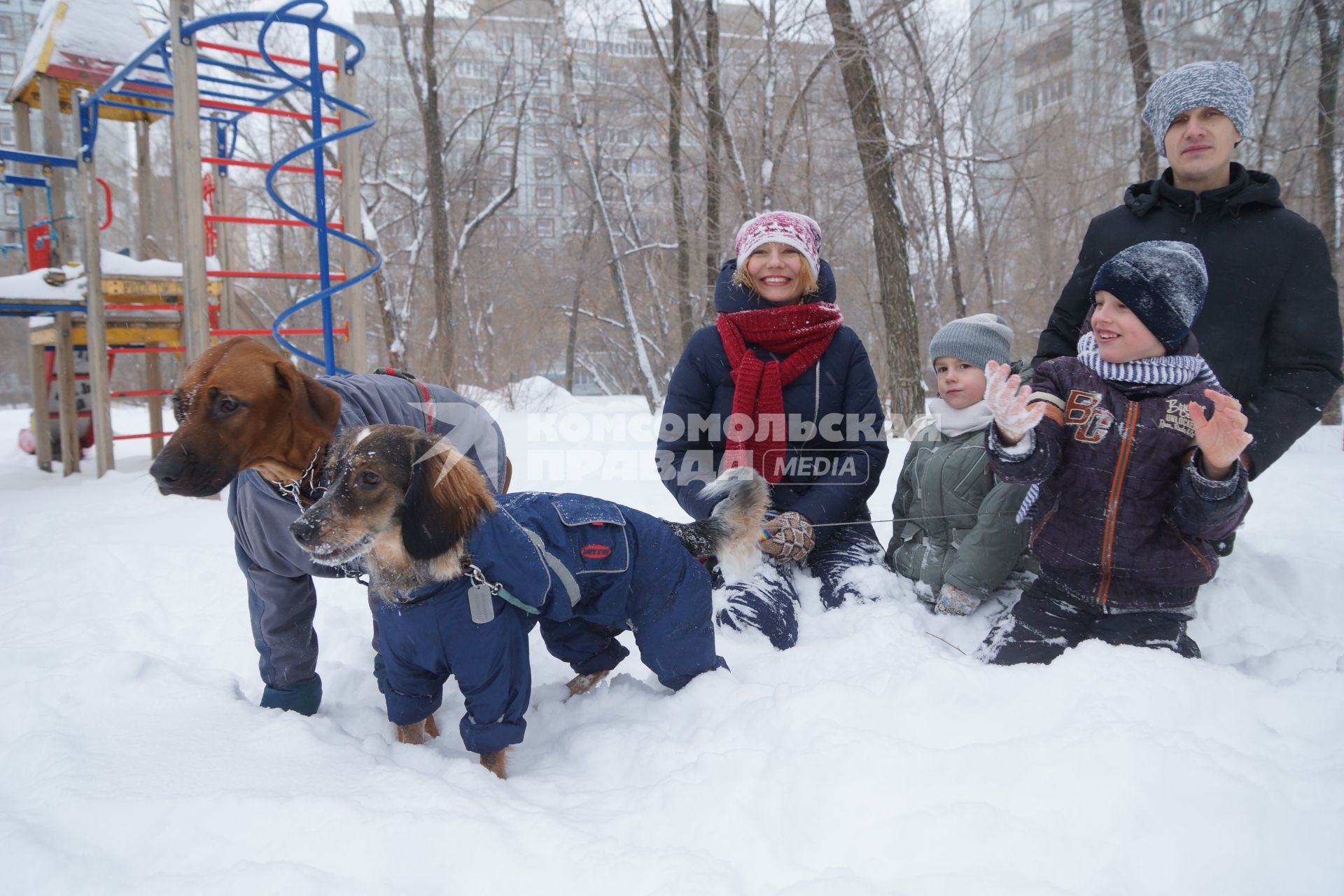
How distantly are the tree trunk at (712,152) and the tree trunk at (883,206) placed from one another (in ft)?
10.7

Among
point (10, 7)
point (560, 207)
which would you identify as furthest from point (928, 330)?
point (10, 7)

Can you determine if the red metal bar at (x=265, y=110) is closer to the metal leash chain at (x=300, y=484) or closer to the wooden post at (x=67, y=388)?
the wooden post at (x=67, y=388)

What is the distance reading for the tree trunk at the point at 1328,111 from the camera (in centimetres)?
699

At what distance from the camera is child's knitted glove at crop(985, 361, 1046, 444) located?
2.33 metres

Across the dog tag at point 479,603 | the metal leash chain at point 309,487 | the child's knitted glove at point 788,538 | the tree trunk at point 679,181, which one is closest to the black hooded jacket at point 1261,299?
the child's knitted glove at point 788,538

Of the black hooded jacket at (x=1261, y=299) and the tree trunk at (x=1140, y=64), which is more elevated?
the tree trunk at (x=1140, y=64)

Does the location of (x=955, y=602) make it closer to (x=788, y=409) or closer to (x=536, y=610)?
(x=788, y=409)

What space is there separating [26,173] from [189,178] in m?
4.55

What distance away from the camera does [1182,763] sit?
1721 mm

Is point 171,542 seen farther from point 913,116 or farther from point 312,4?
point 913,116

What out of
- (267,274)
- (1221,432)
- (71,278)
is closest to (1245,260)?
(1221,432)

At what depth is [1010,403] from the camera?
2.36 m

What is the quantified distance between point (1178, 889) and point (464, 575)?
6.04 ft

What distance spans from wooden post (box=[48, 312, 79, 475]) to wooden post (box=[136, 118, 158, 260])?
206 centimetres
